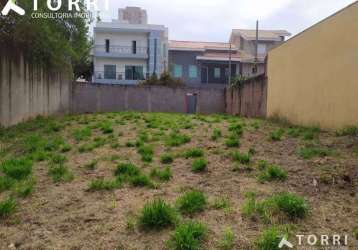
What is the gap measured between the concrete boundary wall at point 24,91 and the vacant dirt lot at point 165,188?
10.2ft

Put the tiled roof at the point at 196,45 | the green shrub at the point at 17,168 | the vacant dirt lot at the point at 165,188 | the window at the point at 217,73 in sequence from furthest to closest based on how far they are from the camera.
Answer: the tiled roof at the point at 196,45 < the window at the point at 217,73 < the green shrub at the point at 17,168 < the vacant dirt lot at the point at 165,188

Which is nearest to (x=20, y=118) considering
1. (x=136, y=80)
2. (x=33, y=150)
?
(x=33, y=150)

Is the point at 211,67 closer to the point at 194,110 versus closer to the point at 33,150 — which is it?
the point at 194,110

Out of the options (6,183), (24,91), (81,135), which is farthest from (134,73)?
(6,183)

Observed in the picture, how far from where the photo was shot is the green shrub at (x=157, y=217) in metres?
3.22

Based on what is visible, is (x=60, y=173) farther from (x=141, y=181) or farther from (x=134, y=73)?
(x=134, y=73)

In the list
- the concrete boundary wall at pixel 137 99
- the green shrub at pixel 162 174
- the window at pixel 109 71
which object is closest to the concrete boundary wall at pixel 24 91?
the concrete boundary wall at pixel 137 99

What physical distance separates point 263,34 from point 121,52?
45.8 ft

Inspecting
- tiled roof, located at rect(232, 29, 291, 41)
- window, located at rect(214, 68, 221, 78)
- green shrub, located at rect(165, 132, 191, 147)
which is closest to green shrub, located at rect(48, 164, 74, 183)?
green shrub, located at rect(165, 132, 191, 147)

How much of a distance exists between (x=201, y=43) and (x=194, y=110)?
53.6 feet

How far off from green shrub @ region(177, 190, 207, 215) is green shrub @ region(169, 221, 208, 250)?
407 mm

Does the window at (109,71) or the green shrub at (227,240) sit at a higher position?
the window at (109,71)

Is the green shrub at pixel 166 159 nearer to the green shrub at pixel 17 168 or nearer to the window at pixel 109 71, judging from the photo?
the green shrub at pixel 17 168

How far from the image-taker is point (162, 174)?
189 inches
